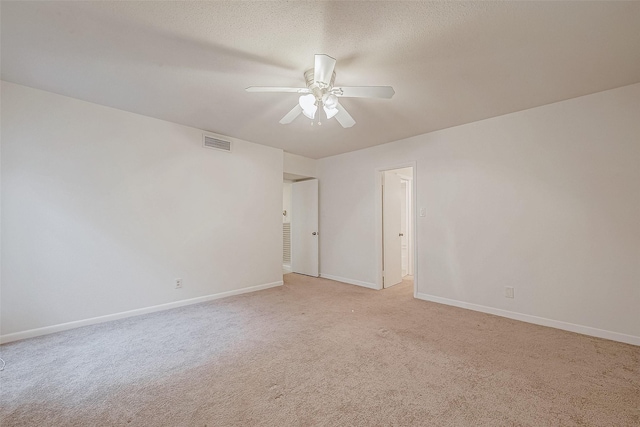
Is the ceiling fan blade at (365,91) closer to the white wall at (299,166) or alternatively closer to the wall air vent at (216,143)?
the wall air vent at (216,143)

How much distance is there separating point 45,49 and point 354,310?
12.3ft

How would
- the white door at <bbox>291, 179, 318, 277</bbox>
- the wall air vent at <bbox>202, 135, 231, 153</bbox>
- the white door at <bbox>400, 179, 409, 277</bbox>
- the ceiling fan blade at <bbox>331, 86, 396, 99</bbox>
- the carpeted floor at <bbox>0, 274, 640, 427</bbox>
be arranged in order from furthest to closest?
the white door at <bbox>400, 179, 409, 277</bbox> < the white door at <bbox>291, 179, 318, 277</bbox> < the wall air vent at <bbox>202, 135, 231, 153</bbox> < the ceiling fan blade at <bbox>331, 86, 396, 99</bbox> < the carpeted floor at <bbox>0, 274, 640, 427</bbox>

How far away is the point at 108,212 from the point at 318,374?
284cm

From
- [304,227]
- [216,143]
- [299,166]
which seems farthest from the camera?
[304,227]

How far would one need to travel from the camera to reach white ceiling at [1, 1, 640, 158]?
1.60 meters

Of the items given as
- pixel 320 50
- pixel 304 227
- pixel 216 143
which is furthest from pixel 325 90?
pixel 304 227

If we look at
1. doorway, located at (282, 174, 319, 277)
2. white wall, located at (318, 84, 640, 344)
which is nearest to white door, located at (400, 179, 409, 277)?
white wall, located at (318, 84, 640, 344)

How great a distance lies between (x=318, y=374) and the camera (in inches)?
74.7

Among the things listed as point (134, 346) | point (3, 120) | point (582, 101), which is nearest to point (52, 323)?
point (134, 346)

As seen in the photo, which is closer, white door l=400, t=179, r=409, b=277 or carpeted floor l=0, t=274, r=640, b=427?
carpeted floor l=0, t=274, r=640, b=427

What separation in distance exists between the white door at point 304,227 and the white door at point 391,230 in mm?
1413

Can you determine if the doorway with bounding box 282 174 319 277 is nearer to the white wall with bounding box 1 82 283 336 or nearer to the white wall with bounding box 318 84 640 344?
the white wall with bounding box 1 82 283 336

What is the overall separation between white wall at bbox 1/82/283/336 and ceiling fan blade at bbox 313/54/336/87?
240 cm

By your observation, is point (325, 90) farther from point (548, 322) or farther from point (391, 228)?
point (548, 322)
